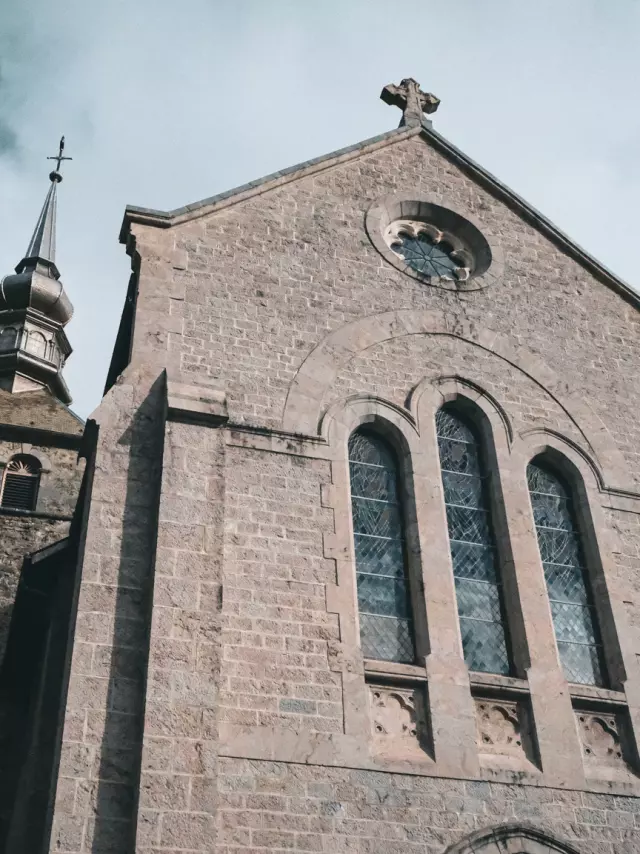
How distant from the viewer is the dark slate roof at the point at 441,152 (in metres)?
11.2

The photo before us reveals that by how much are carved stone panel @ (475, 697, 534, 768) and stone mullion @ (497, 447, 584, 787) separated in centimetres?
12

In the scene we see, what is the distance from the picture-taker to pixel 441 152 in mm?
13789

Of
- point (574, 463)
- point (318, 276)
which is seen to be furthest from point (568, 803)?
point (318, 276)

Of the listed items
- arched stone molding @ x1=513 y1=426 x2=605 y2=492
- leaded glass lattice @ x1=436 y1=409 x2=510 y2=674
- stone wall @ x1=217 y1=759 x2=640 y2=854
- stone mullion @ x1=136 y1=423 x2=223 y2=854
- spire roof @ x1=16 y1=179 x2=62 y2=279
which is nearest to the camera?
stone mullion @ x1=136 y1=423 x2=223 y2=854

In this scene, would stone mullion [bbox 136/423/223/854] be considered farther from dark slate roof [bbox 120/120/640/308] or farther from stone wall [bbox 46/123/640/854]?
dark slate roof [bbox 120/120/640/308]

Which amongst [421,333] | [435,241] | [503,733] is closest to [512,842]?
[503,733]

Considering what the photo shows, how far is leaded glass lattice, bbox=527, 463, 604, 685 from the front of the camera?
380 inches

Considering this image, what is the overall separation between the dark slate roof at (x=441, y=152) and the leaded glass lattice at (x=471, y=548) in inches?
133

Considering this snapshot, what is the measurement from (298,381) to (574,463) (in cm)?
298

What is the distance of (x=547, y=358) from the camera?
38.5ft

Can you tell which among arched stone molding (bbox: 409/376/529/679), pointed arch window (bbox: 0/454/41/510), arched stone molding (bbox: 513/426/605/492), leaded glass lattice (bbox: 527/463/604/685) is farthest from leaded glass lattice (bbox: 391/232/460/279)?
pointed arch window (bbox: 0/454/41/510)

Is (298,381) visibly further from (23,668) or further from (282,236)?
(23,668)

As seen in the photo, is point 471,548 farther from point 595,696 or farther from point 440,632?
point 595,696

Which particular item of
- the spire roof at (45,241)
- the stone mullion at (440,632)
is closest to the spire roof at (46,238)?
the spire roof at (45,241)
